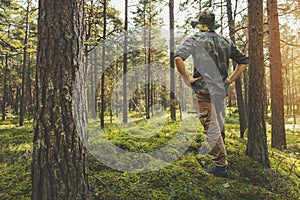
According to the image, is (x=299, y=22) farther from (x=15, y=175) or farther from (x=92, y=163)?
(x=15, y=175)

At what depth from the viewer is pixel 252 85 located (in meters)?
4.17

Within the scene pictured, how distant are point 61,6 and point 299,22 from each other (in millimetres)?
10821

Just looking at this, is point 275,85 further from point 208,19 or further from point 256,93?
point 208,19

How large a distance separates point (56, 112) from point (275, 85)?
7485 millimetres

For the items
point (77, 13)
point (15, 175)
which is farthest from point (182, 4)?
point (15, 175)

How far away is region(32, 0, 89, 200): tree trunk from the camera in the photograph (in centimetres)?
221

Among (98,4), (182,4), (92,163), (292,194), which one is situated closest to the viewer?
(292,194)

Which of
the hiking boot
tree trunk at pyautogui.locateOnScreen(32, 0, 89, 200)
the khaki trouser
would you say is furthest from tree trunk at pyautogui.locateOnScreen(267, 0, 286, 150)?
tree trunk at pyautogui.locateOnScreen(32, 0, 89, 200)

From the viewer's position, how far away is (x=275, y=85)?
24.7 feet

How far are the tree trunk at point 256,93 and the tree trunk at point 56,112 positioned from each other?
10.4 feet

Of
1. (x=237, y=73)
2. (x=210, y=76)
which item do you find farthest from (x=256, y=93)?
(x=210, y=76)

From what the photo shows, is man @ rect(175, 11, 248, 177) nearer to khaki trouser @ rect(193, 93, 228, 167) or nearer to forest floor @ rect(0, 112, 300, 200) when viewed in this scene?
khaki trouser @ rect(193, 93, 228, 167)

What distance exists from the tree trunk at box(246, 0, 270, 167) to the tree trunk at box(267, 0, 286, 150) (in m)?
3.77

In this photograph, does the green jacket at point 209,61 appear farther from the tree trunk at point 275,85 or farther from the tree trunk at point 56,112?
the tree trunk at point 275,85
